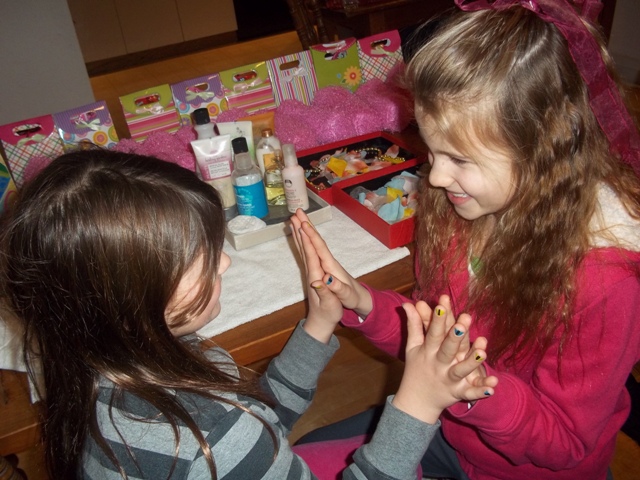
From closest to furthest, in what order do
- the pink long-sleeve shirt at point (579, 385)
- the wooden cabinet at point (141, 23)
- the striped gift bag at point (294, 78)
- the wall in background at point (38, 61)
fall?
the pink long-sleeve shirt at point (579, 385) < the striped gift bag at point (294, 78) < the wall in background at point (38, 61) < the wooden cabinet at point (141, 23)

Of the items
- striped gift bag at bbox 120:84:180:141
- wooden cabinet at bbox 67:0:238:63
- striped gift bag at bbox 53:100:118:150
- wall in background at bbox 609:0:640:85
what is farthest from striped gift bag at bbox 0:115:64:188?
wooden cabinet at bbox 67:0:238:63

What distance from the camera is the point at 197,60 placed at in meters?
4.50

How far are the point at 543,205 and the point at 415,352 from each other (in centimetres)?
27

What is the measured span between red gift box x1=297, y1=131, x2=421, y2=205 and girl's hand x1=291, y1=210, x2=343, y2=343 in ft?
0.96

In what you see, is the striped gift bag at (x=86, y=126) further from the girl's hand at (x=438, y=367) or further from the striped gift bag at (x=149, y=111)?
the girl's hand at (x=438, y=367)

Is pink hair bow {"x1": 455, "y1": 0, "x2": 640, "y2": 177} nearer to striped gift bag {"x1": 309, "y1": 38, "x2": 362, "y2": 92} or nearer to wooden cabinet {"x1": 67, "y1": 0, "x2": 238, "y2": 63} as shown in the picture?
striped gift bag {"x1": 309, "y1": 38, "x2": 362, "y2": 92}

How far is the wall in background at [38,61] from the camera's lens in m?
2.61

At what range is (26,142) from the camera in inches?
47.0

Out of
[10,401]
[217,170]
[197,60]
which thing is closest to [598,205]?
[217,170]

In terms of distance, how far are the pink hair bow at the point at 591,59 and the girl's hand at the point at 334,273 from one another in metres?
0.39

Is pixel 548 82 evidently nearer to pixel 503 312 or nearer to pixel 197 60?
pixel 503 312

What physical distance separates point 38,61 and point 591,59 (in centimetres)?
278

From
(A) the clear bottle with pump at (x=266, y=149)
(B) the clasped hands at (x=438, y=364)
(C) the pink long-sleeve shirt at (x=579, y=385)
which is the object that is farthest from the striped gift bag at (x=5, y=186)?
(C) the pink long-sleeve shirt at (x=579, y=385)

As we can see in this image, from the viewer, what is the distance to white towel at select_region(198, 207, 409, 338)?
92cm
